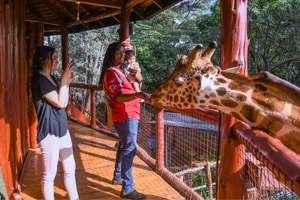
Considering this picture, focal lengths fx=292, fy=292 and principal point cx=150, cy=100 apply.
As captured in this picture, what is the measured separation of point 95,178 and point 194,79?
230 centimetres

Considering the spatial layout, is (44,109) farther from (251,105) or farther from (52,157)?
(251,105)

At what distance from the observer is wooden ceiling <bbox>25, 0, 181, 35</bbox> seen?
505 cm

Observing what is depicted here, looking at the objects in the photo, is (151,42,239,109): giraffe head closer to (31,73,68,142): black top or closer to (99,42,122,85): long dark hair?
(31,73,68,142): black top

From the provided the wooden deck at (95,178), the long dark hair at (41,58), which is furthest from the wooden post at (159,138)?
the long dark hair at (41,58)

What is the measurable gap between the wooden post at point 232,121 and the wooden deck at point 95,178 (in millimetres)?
1398

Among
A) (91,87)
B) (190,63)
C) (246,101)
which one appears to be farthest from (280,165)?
(91,87)

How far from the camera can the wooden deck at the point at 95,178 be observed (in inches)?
122

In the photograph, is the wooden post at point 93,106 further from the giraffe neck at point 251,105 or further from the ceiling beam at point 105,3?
the giraffe neck at point 251,105

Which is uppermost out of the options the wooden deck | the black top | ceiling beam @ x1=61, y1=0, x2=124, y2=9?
ceiling beam @ x1=61, y1=0, x2=124, y2=9

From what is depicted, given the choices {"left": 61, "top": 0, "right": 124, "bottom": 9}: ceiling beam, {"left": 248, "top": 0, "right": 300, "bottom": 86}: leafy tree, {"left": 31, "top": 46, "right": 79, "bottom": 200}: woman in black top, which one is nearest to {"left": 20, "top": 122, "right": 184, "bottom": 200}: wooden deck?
{"left": 31, "top": 46, "right": 79, "bottom": 200}: woman in black top

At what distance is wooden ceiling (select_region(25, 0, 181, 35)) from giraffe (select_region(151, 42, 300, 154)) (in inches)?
126

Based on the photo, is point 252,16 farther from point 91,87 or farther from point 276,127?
point 276,127

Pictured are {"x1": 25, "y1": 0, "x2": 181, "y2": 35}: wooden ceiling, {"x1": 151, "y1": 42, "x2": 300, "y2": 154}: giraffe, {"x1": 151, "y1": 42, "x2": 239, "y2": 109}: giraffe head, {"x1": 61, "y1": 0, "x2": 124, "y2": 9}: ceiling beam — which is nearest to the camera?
{"x1": 151, "y1": 42, "x2": 300, "y2": 154}: giraffe

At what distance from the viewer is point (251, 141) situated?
4.38 feet
